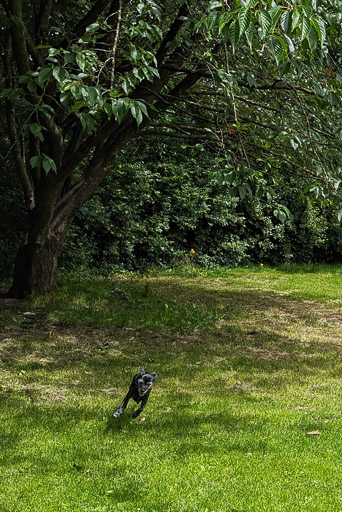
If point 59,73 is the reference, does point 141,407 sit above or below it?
below

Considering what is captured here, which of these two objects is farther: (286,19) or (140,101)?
(140,101)

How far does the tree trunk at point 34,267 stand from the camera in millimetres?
8266

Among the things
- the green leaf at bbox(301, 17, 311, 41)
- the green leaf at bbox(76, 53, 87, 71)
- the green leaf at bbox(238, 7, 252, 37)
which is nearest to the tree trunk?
the green leaf at bbox(76, 53, 87, 71)

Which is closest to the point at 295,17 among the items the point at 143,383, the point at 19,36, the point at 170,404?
the point at 143,383

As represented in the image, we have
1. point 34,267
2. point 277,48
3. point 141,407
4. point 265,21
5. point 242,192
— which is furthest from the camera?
point 34,267

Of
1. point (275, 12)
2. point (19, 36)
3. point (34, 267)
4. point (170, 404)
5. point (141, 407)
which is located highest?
point (19, 36)

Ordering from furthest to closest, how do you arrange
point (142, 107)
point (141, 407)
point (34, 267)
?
point (34, 267) < point (141, 407) < point (142, 107)

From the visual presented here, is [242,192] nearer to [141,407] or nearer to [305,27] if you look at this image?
[141,407]

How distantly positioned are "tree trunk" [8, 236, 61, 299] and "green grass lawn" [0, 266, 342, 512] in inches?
11.0

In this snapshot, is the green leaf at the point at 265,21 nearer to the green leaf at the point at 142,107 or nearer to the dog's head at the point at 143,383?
the green leaf at the point at 142,107

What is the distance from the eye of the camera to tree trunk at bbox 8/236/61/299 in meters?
8.27

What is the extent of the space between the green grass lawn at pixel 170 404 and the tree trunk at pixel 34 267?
0.92ft

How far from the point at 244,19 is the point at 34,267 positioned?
6026 millimetres

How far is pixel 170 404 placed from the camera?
480 cm
